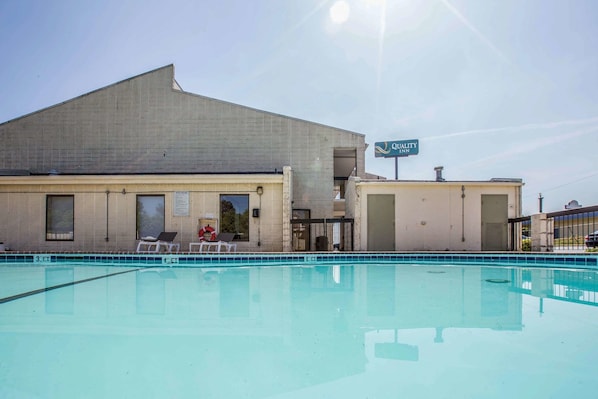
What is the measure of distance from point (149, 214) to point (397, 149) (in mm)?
12794

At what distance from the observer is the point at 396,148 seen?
62.0ft

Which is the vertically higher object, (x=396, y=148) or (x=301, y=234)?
(x=396, y=148)

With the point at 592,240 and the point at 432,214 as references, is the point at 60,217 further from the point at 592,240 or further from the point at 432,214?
the point at 592,240

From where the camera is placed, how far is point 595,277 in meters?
7.19

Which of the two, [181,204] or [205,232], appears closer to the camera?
[205,232]

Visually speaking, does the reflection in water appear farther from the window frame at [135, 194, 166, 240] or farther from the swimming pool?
the window frame at [135, 194, 166, 240]

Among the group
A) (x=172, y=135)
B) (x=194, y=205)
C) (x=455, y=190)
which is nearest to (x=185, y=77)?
(x=172, y=135)

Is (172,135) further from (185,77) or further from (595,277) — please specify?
(595,277)

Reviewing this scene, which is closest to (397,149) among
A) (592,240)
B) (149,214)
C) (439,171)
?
(439,171)

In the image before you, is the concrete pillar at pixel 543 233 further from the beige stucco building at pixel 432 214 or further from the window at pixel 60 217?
the window at pixel 60 217

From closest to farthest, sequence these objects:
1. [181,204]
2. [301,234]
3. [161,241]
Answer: [161,241] → [181,204] → [301,234]

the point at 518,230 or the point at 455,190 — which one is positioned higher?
the point at 455,190

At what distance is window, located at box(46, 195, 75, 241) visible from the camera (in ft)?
37.7

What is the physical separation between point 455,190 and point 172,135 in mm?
11079
